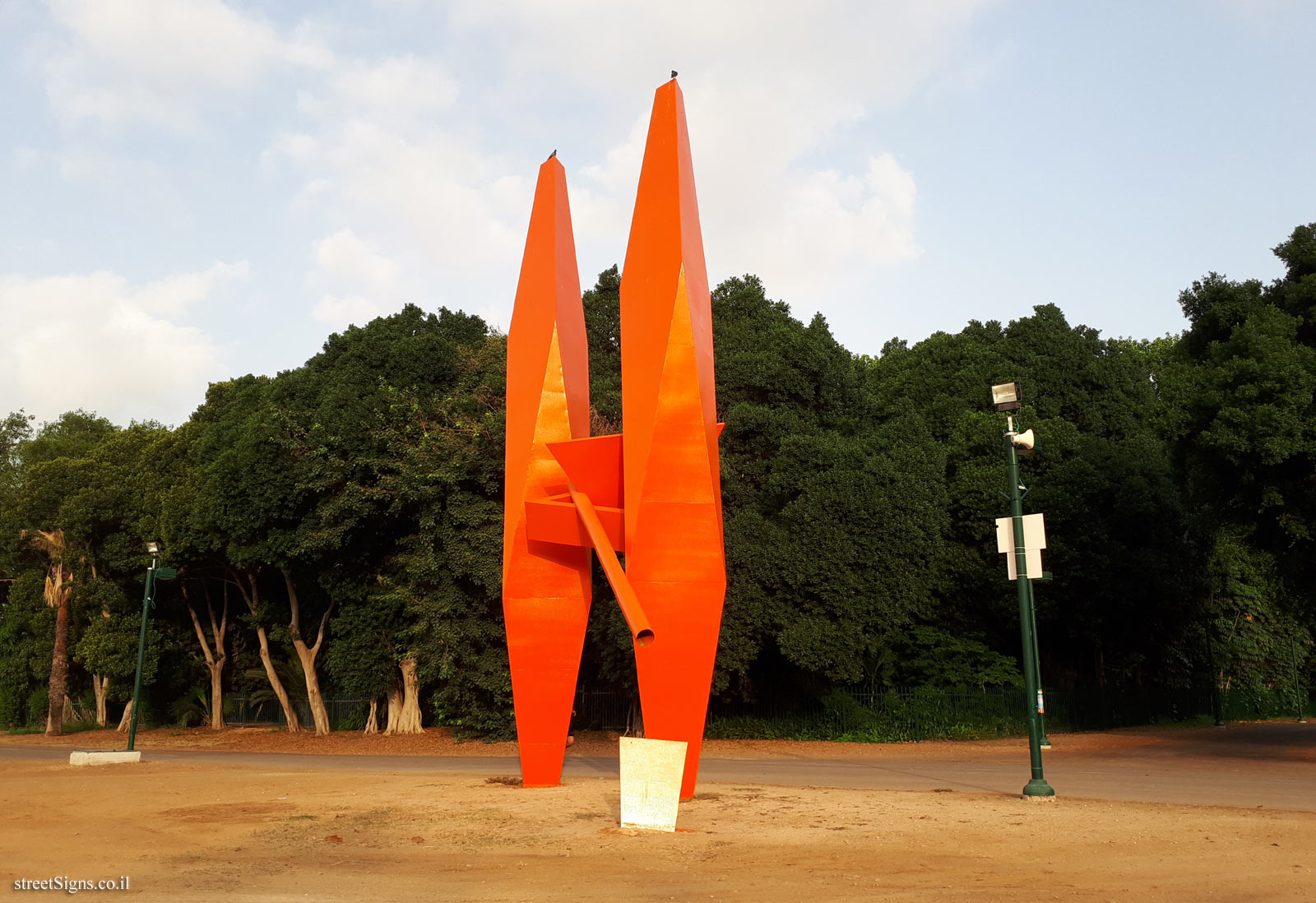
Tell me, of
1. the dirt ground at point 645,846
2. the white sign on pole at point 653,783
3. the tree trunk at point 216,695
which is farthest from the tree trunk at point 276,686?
the white sign on pole at point 653,783

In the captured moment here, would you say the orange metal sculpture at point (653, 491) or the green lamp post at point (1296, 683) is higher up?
the orange metal sculpture at point (653, 491)

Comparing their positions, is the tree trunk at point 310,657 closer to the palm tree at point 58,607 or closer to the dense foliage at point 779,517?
the dense foliage at point 779,517

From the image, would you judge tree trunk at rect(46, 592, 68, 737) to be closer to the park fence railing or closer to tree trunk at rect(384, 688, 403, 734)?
tree trunk at rect(384, 688, 403, 734)

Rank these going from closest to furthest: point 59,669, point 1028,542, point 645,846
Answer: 1. point 645,846
2. point 1028,542
3. point 59,669

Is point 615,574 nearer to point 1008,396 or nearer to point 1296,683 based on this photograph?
point 1008,396

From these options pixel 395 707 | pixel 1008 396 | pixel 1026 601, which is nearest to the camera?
pixel 1026 601

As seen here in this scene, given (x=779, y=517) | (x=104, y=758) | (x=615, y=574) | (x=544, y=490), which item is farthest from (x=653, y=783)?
(x=104, y=758)

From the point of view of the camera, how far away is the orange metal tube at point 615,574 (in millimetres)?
11375

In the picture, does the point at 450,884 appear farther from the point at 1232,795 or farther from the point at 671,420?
the point at 1232,795

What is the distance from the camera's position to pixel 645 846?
8945 millimetres

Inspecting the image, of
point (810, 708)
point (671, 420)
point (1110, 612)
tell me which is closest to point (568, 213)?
point (671, 420)

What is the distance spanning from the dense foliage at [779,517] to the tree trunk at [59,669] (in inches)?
5.7

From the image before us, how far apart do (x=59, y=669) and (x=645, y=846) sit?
108 feet

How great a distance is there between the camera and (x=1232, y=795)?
12.8 meters
